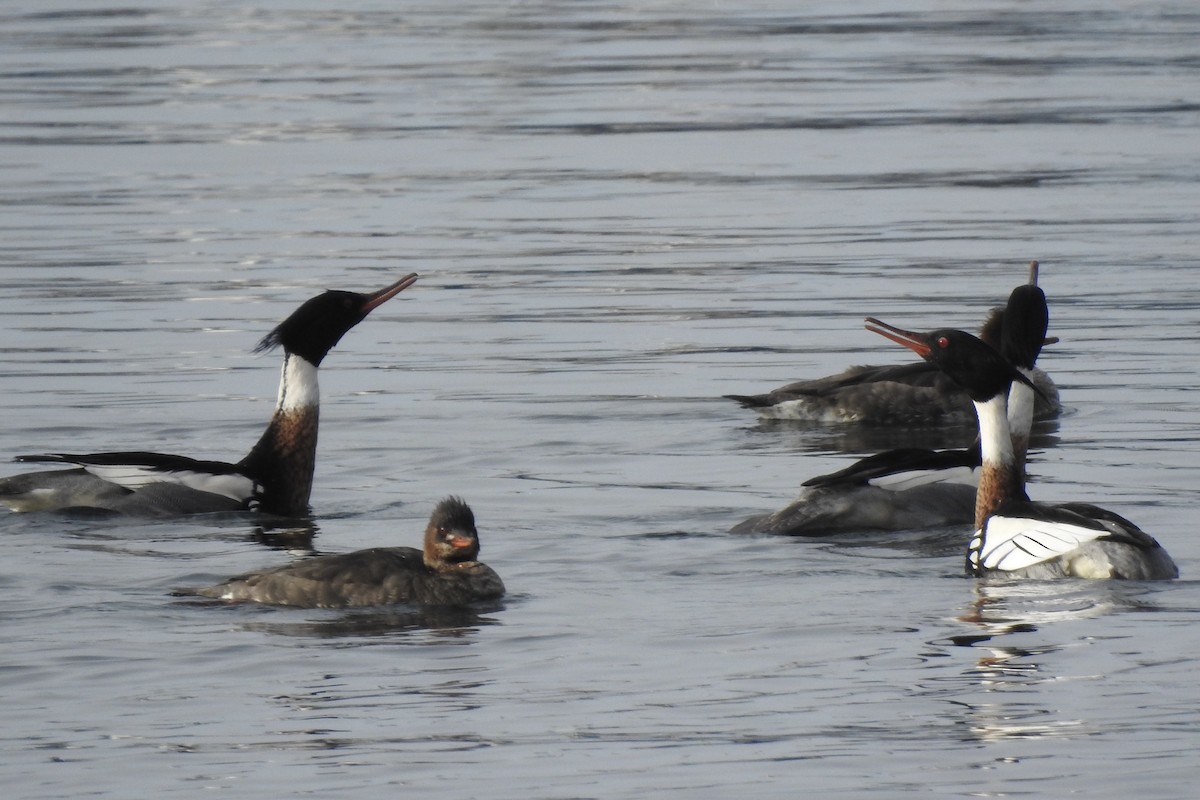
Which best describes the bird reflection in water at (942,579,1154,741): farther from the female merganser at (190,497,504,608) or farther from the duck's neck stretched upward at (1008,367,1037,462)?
the duck's neck stretched upward at (1008,367,1037,462)

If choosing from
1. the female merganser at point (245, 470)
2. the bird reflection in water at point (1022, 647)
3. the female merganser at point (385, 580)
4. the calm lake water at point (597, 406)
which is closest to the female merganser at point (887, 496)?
the calm lake water at point (597, 406)

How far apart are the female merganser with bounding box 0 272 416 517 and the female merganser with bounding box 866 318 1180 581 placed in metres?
3.28

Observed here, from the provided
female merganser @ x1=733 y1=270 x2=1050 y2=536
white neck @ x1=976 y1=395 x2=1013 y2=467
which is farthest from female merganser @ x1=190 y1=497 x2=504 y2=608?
white neck @ x1=976 y1=395 x2=1013 y2=467

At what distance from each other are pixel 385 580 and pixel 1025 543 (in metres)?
3.07

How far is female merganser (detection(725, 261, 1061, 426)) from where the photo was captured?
16.1 metres

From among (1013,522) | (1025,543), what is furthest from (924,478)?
(1025,543)

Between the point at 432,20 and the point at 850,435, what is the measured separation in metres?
42.3

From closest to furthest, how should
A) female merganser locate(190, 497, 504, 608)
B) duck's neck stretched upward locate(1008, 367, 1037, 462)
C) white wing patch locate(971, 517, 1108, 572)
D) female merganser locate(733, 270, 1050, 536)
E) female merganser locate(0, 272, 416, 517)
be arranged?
1. female merganser locate(190, 497, 504, 608)
2. white wing patch locate(971, 517, 1108, 572)
3. female merganser locate(733, 270, 1050, 536)
4. female merganser locate(0, 272, 416, 517)
5. duck's neck stretched upward locate(1008, 367, 1037, 462)

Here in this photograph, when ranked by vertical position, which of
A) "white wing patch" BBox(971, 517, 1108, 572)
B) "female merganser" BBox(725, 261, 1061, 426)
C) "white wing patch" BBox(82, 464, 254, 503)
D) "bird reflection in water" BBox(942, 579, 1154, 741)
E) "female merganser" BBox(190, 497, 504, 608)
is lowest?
"bird reflection in water" BBox(942, 579, 1154, 741)

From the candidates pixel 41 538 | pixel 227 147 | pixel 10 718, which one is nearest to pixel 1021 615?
pixel 10 718

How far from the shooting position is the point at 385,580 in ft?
35.4

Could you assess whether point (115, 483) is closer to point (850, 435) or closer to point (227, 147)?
point (850, 435)

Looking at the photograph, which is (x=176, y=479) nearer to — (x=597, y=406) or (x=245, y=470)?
(x=245, y=470)

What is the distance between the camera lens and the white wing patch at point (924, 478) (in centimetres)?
1268
